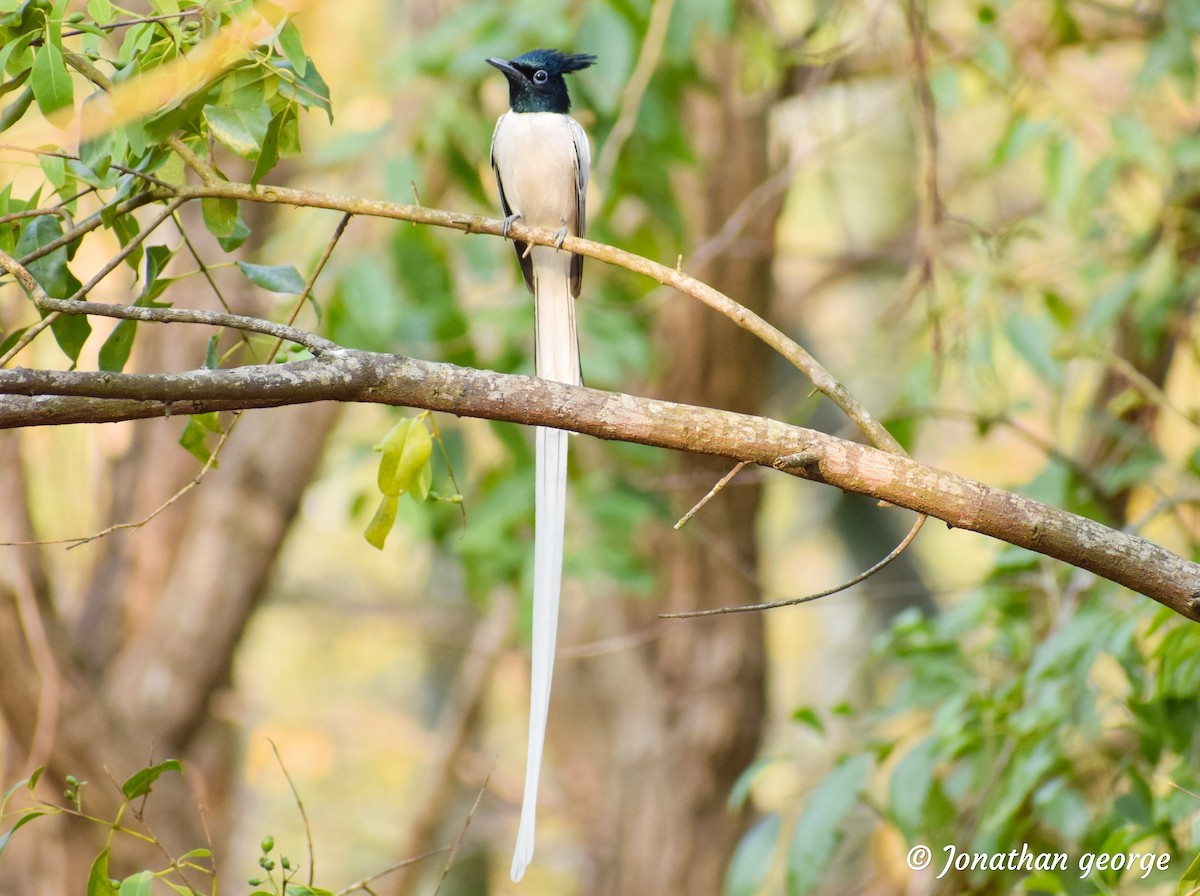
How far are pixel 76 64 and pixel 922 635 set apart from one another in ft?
7.48

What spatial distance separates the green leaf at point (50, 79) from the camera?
155cm

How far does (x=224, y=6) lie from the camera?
1.61m

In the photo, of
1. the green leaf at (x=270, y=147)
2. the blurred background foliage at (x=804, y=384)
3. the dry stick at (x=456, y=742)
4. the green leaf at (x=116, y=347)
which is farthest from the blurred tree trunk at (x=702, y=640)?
the green leaf at (x=270, y=147)

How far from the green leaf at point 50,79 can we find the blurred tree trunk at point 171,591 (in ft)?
9.94

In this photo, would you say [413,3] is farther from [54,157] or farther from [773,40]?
[54,157]

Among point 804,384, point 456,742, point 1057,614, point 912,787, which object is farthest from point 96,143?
point 456,742

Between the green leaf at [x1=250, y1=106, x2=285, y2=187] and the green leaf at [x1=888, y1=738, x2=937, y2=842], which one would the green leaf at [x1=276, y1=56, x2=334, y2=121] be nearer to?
the green leaf at [x1=250, y1=106, x2=285, y2=187]

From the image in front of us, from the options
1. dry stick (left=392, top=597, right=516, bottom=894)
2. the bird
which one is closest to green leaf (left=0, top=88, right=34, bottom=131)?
the bird

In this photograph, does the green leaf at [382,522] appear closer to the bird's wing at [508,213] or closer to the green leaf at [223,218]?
the green leaf at [223,218]

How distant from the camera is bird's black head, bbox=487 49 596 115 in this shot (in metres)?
3.29

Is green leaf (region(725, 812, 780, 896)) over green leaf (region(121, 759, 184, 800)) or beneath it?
beneath

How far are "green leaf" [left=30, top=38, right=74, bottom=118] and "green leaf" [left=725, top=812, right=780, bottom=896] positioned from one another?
2.09m

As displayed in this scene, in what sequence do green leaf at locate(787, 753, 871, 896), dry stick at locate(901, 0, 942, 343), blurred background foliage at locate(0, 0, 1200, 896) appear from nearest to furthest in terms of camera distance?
green leaf at locate(787, 753, 871, 896) < blurred background foliage at locate(0, 0, 1200, 896) < dry stick at locate(901, 0, 942, 343)

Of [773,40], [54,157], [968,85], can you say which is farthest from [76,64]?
[968,85]
